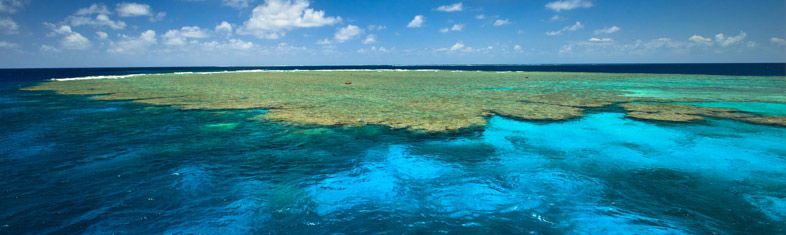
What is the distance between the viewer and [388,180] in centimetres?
886

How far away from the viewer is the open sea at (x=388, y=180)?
6.47 metres

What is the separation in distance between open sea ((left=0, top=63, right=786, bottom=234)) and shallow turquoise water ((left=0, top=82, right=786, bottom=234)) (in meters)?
0.04

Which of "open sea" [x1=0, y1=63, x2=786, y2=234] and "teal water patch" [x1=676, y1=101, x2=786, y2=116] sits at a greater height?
"teal water patch" [x1=676, y1=101, x2=786, y2=116]

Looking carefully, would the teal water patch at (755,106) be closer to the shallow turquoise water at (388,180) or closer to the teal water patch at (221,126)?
the shallow turquoise water at (388,180)

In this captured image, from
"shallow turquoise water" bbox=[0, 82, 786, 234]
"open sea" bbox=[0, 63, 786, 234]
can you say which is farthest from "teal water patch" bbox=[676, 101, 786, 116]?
"shallow turquoise water" bbox=[0, 82, 786, 234]

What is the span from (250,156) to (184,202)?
319 centimetres

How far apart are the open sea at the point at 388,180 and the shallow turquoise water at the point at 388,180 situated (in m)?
0.04

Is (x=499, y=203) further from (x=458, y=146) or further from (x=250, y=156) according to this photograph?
(x=250, y=156)

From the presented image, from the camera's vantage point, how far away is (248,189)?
7.97 meters

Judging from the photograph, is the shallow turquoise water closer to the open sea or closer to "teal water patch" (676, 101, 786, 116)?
the open sea

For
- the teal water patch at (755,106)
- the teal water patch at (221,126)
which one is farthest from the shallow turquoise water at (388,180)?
the teal water patch at (755,106)

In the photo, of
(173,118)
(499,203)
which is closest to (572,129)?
(499,203)

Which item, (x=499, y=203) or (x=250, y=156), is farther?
(x=250, y=156)

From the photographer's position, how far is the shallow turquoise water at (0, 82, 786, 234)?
6492 mm
